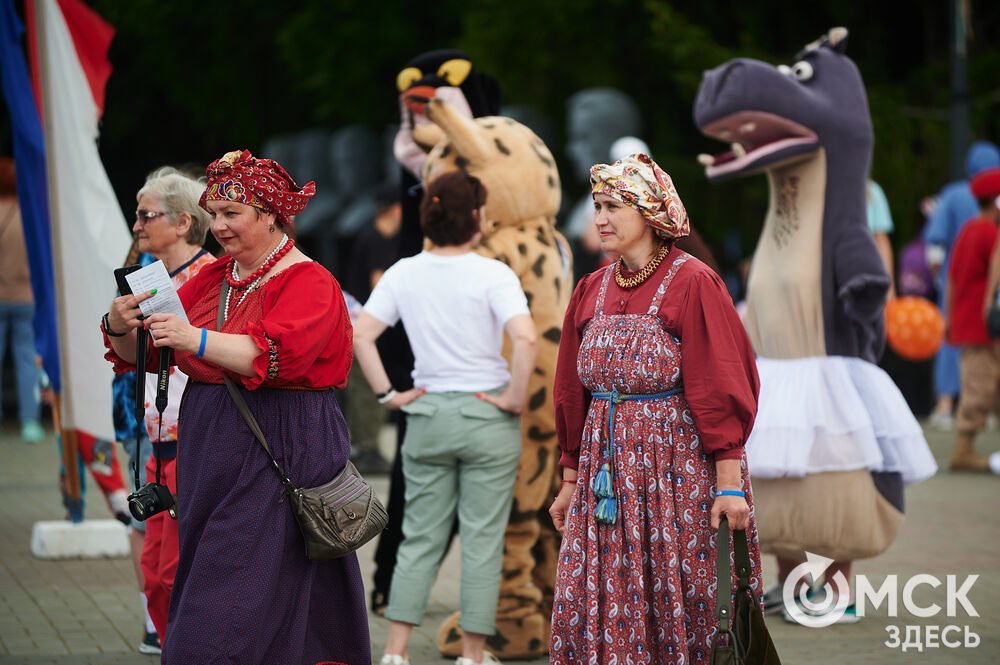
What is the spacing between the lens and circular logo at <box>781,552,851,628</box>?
6.14 metres

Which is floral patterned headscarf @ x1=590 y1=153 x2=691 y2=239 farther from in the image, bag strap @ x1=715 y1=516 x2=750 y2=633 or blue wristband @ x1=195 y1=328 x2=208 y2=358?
blue wristband @ x1=195 y1=328 x2=208 y2=358

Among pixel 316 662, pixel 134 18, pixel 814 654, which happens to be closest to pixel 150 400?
pixel 316 662

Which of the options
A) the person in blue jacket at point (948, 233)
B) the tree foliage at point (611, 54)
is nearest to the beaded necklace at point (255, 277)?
the person in blue jacket at point (948, 233)

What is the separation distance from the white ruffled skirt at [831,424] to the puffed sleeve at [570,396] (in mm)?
1602

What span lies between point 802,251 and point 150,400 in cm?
292

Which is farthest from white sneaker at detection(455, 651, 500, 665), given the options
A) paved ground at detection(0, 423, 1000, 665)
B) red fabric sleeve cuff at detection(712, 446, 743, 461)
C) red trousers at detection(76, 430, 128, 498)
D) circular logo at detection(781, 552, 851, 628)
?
red trousers at detection(76, 430, 128, 498)

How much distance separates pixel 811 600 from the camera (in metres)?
6.32

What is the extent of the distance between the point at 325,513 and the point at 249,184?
3.29 feet

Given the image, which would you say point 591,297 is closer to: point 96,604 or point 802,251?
point 802,251

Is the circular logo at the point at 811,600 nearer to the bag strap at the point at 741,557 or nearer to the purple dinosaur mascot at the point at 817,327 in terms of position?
the purple dinosaur mascot at the point at 817,327

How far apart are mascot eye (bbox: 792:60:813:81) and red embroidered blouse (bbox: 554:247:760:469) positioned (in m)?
2.32

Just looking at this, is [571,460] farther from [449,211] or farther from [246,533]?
[449,211]

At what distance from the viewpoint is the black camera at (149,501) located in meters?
4.13

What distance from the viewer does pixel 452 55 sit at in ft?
22.5
